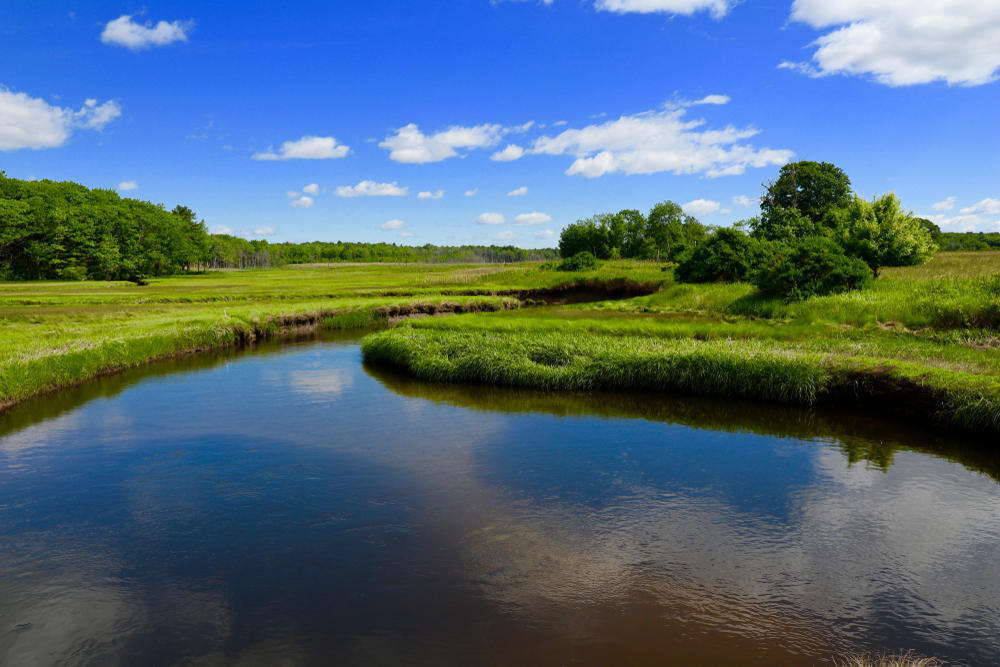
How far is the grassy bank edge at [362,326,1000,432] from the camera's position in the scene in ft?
50.3

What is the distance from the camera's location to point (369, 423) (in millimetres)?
17203

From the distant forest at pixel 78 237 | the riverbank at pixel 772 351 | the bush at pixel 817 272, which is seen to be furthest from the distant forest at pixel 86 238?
the riverbank at pixel 772 351

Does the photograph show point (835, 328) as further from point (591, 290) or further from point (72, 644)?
point (591, 290)

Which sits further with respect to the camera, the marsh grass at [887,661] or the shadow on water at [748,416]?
the shadow on water at [748,416]

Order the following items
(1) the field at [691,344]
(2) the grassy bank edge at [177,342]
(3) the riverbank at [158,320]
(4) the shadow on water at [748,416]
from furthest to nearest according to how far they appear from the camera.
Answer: (3) the riverbank at [158,320]
(2) the grassy bank edge at [177,342]
(1) the field at [691,344]
(4) the shadow on water at [748,416]

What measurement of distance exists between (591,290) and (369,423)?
45010 millimetres

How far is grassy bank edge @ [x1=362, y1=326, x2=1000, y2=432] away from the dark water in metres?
0.98

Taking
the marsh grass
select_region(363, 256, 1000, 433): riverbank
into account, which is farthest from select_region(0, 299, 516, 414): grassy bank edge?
the marsh grass

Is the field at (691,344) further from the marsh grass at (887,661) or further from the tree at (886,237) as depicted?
the marsh grass at (887,661)

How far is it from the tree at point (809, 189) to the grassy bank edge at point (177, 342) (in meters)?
50.4

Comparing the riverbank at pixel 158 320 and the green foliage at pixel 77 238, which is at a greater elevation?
the green foliage at pixel 77 238

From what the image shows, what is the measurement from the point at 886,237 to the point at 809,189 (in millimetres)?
43801

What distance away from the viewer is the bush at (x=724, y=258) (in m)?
40.2

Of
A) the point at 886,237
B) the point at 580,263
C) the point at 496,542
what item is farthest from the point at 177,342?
the point at 580,263
